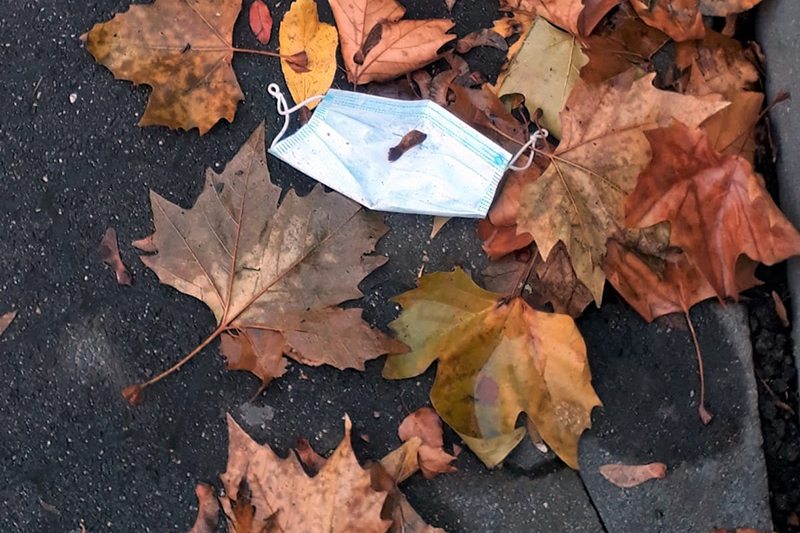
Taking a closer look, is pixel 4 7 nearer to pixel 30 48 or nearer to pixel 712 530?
pixel 30 48

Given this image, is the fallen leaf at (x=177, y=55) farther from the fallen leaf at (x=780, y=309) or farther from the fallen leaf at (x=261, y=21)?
the fallen leaf at (x=780, y=309)

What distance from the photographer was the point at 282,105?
1.66 metres

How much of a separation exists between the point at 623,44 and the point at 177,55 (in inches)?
40.4

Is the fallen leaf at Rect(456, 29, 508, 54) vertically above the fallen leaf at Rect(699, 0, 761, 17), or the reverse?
the fallen leaf at Rect(699, 0, 761, 17)

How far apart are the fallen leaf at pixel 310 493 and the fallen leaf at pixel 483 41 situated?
92 centimetres

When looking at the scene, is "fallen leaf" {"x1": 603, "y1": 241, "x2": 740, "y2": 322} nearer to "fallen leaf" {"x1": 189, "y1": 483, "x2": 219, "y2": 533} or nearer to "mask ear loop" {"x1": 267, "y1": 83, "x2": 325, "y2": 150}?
"mask ear loop" {"x1": 267, "y1": 83, "x2": 325, "y2": 150}

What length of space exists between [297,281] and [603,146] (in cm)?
73

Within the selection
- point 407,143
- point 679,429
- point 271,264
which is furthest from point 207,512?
point 679,429

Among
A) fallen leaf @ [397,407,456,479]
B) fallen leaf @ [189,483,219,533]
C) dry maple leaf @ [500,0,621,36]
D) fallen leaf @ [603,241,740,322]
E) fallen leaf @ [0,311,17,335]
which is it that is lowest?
fallen leaf @ [189,483,219,533]

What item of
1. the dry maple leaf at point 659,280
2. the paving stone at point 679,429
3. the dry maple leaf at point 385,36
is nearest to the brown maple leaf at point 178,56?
the dry maple leaf at point 385,36

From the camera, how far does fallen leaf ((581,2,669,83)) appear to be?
1.54 m

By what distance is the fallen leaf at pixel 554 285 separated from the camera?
1.56 metres

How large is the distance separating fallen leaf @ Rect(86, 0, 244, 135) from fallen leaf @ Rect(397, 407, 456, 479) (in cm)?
84

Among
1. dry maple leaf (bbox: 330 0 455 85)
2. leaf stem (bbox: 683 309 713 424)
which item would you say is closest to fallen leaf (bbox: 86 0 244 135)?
dry maple leaf (bbox: 330 0 455 85)
